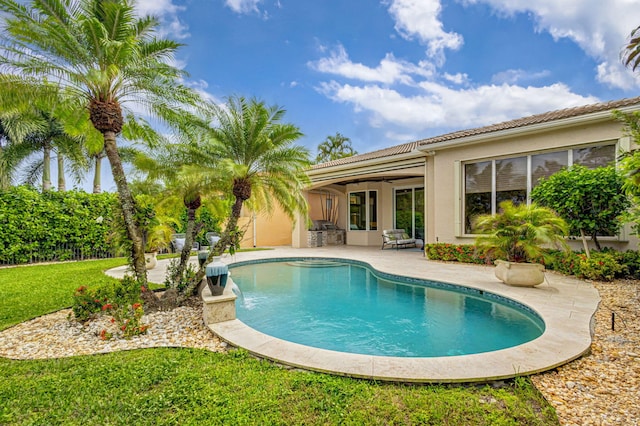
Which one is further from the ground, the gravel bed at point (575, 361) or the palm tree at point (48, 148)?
the palm tree at point (48, 148)

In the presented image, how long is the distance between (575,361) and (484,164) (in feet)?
31.8

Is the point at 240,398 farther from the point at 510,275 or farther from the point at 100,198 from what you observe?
the point at 100,198

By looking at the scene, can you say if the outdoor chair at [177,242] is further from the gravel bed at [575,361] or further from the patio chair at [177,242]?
the gravel bed at [575,361]

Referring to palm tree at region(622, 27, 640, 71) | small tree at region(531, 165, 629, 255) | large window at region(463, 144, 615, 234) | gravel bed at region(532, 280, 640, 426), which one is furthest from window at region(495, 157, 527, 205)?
gravel bed at region(532, 280, 640, 426)

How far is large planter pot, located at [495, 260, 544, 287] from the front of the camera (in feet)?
26.3

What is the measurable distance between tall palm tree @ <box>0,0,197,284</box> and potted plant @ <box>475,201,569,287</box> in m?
8.77

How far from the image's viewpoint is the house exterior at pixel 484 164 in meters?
9.86

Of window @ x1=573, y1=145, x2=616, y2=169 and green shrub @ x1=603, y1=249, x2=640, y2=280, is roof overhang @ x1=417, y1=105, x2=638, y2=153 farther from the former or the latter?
green shrub @ x1=603, y1=249, x2=640, y2=280

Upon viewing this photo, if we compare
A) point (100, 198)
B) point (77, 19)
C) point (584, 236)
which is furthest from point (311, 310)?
point (100, 198)

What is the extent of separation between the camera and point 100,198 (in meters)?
15.5

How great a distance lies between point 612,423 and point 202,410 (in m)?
3.82

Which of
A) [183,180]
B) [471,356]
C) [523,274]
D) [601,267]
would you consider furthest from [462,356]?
[601,267]

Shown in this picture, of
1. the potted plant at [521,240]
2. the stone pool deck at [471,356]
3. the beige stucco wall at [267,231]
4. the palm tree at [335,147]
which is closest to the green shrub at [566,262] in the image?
the potted plant at [521,240]

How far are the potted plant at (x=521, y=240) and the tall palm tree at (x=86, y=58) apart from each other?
877cm
